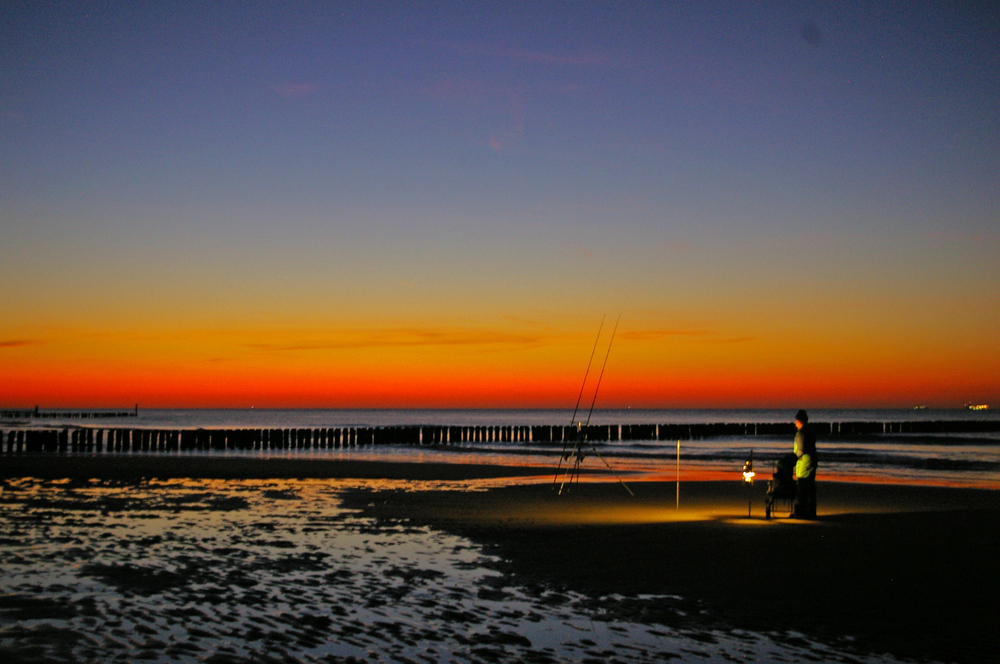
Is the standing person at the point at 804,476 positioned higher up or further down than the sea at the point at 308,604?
higher up

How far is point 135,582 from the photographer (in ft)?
25.7

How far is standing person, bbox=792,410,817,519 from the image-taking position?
12.6 m

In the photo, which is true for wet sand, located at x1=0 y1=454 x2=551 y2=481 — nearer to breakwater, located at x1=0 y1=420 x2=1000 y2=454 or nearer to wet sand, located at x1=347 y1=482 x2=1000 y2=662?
breakwater, located at x1=0 y1=420 x2=1000 y2=454

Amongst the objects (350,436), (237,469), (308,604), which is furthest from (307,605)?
(350,436)

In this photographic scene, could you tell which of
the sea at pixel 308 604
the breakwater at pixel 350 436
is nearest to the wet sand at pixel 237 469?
the breakwater at pixel 350 436

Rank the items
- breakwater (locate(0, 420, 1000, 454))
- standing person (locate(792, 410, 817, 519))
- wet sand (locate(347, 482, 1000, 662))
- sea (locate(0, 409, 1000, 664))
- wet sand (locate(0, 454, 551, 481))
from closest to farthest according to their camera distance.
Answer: sea (locate(0, 409, 1000, 664))
wet sand (locate(347, 482, 1000, 662))
standing person (locate(792, 410, 817, 519))
wet sand (locate(0, 454, 551, 481))
breakwater (locate(0, 420, 1000, 454))

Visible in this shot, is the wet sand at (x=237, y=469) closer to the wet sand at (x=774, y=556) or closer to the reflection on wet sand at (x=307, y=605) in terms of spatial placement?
the wet sand at (x=774, y=556)

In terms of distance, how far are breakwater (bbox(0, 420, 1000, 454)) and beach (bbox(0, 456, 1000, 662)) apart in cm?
545

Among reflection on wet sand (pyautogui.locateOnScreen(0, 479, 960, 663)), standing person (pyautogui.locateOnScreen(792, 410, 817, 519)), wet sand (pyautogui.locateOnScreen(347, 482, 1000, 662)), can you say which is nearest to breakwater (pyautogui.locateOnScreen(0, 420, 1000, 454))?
wet sand (pyautogui.locateOnScreen(347, 482, 1000, 662))

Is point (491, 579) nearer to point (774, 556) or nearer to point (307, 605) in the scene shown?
point (307, 605)

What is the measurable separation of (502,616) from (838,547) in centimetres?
522

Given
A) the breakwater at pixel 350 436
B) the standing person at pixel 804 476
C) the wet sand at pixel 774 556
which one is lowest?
the breakwater at pixel 350 436

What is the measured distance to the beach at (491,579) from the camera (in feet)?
19.7

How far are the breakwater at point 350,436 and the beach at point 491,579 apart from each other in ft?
17.9
